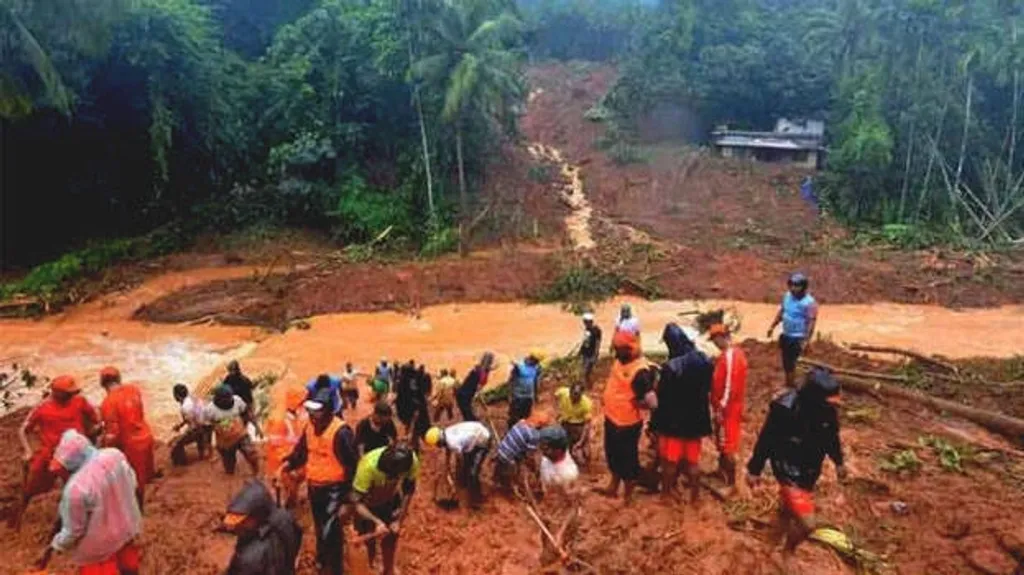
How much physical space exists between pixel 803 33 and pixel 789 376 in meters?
25.0

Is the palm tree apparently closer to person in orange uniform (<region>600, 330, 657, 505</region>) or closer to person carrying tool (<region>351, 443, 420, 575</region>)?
person in orange uniform (<region>600, 330, 657, 505</region>)

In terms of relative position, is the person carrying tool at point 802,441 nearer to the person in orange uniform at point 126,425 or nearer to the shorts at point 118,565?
the shorts at point 118,565

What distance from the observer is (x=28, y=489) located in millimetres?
6730

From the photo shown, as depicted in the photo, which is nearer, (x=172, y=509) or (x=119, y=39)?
(x=172, y=509)

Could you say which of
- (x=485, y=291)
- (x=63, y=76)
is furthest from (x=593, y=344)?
(x=63, y=76)

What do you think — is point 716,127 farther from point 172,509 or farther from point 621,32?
point 172,509

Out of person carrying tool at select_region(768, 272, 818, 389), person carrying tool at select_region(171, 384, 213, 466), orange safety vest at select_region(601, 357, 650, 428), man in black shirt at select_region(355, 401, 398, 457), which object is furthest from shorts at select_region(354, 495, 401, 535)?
person carrying tool at select_region(768, 272, 818, 389)

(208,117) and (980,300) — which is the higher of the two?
(208,117)

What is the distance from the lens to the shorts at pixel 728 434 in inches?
259

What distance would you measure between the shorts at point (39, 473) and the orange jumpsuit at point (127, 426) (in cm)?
45

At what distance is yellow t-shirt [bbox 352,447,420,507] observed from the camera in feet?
17.0

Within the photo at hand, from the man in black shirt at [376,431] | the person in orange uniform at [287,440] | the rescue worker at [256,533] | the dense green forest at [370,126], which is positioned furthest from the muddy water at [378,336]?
the rescue worker at [256,533]

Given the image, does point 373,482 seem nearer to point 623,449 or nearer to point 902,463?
point 623,449

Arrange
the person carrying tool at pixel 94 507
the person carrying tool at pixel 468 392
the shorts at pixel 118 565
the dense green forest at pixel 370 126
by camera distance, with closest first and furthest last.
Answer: the person carrying tool at pixel 94 507 → the shorts at pixel 118 565 → the person carrying tool at pixel 468 392 → the dense green forest at pixel 370 126
